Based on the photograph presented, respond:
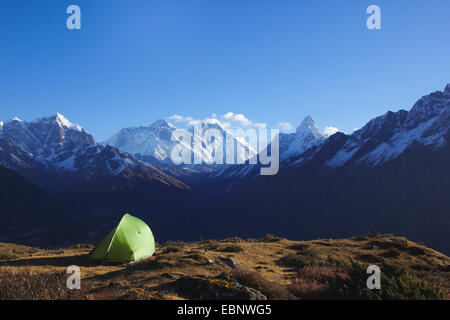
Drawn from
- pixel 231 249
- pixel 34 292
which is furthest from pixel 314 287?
pixel 231 249

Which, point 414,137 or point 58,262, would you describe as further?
point 414,137

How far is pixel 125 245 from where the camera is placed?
18.5 m

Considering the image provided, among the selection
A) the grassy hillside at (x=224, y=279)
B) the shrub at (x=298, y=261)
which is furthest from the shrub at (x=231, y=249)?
the shrub at (x=298, y=261)

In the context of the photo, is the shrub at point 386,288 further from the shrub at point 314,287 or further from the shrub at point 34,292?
the shrub at point 34,292

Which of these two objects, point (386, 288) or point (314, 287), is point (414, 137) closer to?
point (314, 287)

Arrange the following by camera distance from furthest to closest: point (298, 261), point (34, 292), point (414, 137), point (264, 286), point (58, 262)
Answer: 1. point (414, 137)
2. point (298, 261)
3. point (58, 262)
4. point (264, 286)
5. point (34, 292)

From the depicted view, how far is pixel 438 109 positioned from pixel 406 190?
9685cm

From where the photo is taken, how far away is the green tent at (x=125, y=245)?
17984mm

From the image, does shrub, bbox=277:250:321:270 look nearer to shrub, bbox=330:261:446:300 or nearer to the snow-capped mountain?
shrub, bbox=330:261:446:300
